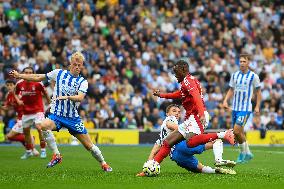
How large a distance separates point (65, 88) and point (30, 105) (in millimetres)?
5202

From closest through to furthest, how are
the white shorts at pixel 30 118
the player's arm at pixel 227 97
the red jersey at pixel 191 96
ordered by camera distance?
the red jersey at pixel 191 96, the player's arm at pixel 227 97, the white shorts at pixel 30 118

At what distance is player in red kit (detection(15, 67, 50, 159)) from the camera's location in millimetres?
19750

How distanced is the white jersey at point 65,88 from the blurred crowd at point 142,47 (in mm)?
12126

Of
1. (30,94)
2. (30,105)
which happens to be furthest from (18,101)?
(30,105)

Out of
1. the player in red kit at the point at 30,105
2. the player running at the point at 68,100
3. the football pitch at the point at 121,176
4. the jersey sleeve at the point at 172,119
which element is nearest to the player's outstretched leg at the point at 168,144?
the football pitch at the point at 121,176

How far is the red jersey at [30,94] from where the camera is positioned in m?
19.8

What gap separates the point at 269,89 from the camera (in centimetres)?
3136

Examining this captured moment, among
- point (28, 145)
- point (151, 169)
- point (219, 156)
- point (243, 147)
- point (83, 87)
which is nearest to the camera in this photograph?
point (151, 169)

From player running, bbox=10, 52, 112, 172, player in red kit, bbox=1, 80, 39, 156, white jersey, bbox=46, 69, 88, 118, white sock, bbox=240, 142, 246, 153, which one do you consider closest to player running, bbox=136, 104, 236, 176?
player running, bbox=10, 52, 112, 172

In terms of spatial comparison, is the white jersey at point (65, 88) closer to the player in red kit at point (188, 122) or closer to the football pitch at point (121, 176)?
the football pitch at point (121, 176)

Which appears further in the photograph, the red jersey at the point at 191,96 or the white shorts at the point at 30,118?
the white shorts at the point at 30,118

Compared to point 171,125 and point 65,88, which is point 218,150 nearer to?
point 171,125

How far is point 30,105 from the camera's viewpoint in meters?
20.0

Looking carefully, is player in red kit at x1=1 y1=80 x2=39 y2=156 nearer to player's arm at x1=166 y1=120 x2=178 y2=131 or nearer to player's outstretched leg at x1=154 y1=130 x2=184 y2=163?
player's arm at x1=166 y1=120 x2=178 y2=131
